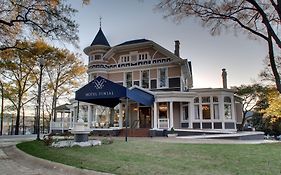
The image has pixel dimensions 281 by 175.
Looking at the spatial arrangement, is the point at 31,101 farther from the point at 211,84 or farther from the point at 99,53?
the point at 211,84

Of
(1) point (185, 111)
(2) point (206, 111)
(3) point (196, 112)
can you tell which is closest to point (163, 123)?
(1) point (185, 111)

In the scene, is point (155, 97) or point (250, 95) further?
point (250, 95)

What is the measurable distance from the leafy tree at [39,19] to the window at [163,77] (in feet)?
43.2

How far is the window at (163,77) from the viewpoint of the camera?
2392 cm

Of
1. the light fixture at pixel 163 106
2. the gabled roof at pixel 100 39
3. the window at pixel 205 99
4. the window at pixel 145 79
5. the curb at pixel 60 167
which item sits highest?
the gabled roof at pixel 100 39

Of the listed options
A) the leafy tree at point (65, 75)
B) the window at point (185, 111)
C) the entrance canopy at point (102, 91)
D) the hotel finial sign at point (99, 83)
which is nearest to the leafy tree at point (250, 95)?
the window at point (185, 111)

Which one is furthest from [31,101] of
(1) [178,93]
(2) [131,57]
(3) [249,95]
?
(3) [249,95]

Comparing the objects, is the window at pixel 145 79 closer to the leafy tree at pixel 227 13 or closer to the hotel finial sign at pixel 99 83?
the hotel finial sign at pixel 99 83

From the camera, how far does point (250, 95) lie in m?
32.1

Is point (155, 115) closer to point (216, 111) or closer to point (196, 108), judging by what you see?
point (196, 108)

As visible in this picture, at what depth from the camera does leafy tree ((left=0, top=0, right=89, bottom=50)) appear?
11.0m

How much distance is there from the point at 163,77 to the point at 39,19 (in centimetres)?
1440

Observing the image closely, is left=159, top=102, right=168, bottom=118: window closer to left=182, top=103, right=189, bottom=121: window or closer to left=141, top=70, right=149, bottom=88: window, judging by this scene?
left=182, top=103, right=189, bottom=121: window

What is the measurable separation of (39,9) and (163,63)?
1453 cm
